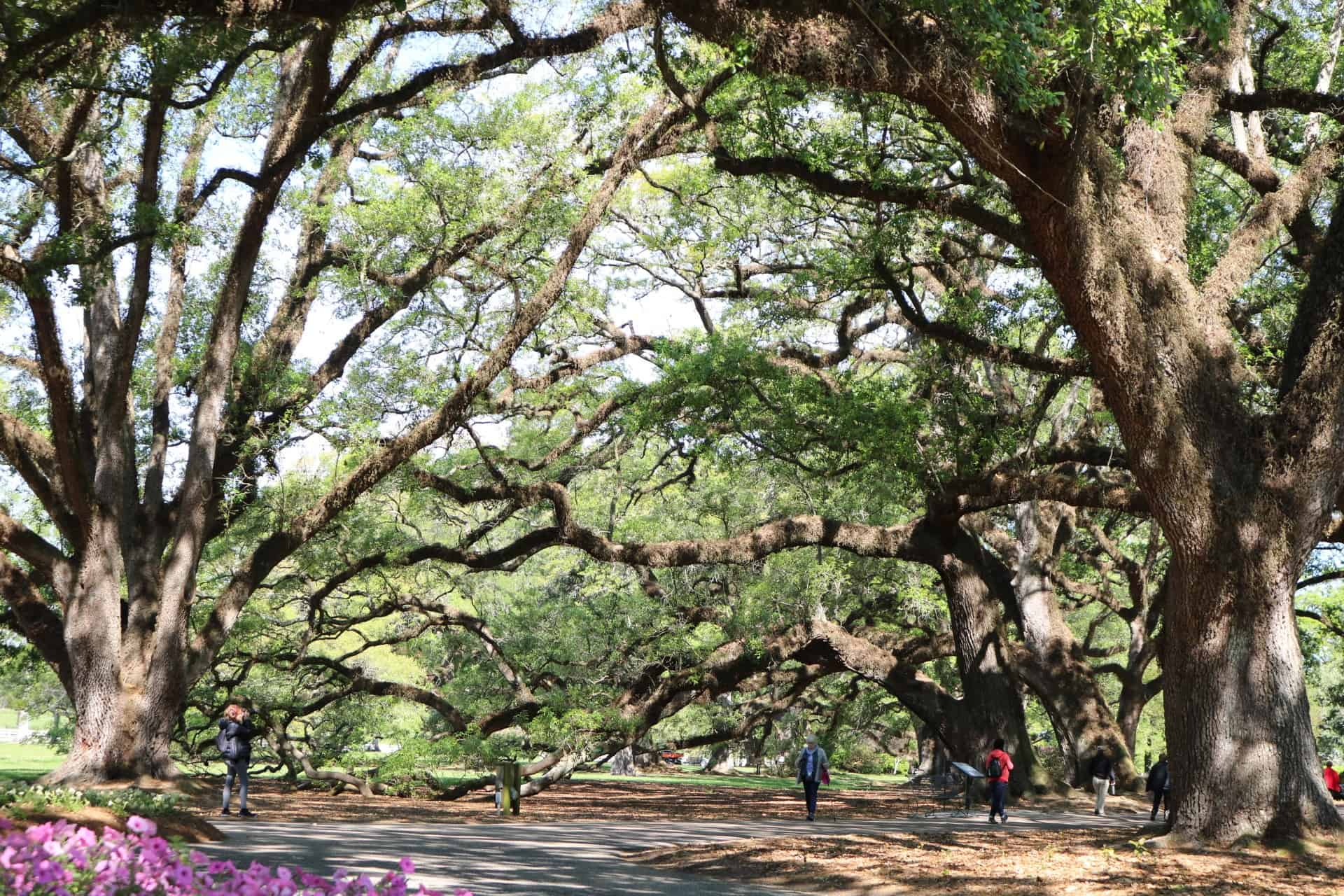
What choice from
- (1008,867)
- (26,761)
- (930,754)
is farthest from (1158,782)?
(26,761)

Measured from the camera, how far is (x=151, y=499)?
57.8ft

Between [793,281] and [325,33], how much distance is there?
904 centimetres

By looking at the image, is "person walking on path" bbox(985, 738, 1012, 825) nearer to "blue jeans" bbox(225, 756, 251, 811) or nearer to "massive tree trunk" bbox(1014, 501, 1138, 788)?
"massive tree trunk" bbox(1014, 501, 1138, 788)

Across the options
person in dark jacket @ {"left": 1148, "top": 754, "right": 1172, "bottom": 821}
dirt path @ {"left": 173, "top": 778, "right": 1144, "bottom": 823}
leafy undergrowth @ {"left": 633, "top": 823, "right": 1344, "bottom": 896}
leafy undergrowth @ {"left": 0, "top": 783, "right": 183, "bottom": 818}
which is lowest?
dirt path @ {"left": 173, "top": 778, "right": 1144, "bottom": 823}

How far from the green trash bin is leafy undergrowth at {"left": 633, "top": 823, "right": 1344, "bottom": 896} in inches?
258

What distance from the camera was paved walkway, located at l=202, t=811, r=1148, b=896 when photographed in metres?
9.23

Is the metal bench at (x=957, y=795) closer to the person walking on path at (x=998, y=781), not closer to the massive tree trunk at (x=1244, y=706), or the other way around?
the person walking on path at (x=998, y=781)

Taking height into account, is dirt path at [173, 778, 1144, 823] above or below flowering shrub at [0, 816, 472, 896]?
below

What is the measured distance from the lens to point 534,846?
1270 centimetres

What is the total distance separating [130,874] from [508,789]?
48.9 feet

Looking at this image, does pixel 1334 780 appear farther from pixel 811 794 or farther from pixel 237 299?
pixel 237 299

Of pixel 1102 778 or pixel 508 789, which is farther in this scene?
pixel 508 789

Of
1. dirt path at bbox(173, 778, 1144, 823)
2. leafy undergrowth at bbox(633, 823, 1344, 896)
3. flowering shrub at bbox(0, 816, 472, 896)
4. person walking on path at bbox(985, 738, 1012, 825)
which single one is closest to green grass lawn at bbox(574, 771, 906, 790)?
dirt path at bbox(173, 778, 1144, 823)

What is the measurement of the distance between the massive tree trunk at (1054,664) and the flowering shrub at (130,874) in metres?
19.2
